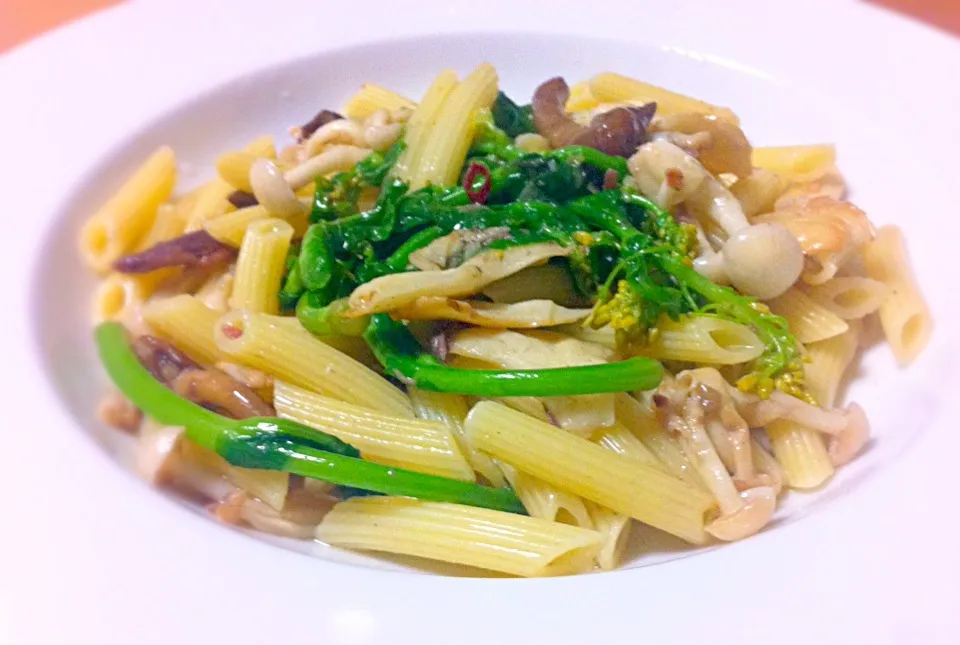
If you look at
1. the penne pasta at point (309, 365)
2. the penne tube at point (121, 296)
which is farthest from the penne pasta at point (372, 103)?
the penne pasta at point (309, 365)

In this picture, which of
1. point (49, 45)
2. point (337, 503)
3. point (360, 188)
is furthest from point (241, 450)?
point (49, 45)

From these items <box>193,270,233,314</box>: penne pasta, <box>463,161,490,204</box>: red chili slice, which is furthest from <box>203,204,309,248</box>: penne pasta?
<box>463,161,490,204</box>: red chili slice

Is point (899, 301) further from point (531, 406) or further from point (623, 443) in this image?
point (531, 406)

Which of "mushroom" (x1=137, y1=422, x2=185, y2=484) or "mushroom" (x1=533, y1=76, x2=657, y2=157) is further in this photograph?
"mushroom" (x1=533, y1=76, x2=657, y2=157)

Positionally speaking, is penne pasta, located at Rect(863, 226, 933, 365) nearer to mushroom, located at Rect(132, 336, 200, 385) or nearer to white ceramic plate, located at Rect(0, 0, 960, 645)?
white ceramic plate, located at Rect(0, 0, 960, 645)

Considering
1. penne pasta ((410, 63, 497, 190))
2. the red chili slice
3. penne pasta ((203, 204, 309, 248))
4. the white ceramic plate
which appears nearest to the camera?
the white ceramic plate

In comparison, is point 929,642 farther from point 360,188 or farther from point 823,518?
point 360,188

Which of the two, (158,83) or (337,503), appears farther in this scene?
(158,83)
